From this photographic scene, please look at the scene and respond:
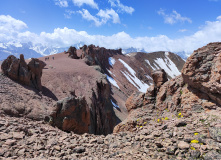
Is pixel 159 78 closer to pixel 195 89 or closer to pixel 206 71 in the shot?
pixel 195 89

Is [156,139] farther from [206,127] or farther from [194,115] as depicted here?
[194,115]

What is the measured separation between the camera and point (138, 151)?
7.12 metres

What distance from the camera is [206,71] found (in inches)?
378

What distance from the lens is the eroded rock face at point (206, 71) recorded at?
8796 millimetres

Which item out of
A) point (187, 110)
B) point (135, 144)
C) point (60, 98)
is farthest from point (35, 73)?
point (187, 110)

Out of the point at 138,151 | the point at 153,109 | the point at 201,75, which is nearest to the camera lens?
the point at 138,151

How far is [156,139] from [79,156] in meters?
3.88

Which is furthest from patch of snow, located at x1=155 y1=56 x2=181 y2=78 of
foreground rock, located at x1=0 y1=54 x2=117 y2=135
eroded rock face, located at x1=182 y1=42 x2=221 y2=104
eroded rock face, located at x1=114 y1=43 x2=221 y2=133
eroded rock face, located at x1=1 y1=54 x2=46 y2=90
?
eroded rock face, located at x1=182 y1=42 x2=221 y2=104

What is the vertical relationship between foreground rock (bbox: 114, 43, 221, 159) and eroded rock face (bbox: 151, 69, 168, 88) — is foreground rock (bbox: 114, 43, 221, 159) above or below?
below

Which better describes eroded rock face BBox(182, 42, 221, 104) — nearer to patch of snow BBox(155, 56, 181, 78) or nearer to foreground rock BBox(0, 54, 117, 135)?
foreground rock BBox(0, 54, 117, 135)

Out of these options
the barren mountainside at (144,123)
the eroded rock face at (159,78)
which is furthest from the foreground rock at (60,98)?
the eroded rock face at (159,78)

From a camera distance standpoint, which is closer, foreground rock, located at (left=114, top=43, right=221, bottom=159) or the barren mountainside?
foreground rock, located at (left=114, top=43, right=221, bottom=159)

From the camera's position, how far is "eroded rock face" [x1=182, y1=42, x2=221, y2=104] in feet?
28.9

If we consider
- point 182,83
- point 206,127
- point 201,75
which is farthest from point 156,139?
point 182,83
